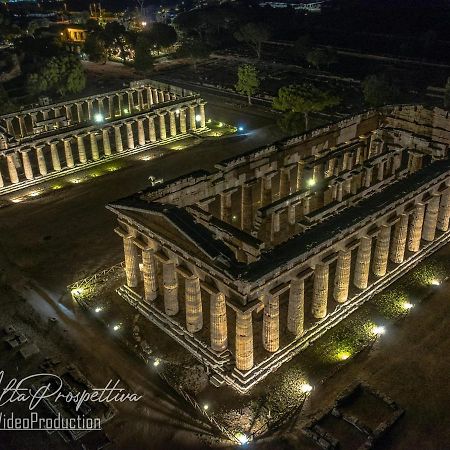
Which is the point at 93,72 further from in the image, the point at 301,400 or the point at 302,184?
the point at 301,400

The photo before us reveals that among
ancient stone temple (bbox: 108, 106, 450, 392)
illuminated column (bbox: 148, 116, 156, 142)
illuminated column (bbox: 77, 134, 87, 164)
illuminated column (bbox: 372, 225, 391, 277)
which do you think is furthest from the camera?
illuminated column (bbox: 148, 116, 156, 142)

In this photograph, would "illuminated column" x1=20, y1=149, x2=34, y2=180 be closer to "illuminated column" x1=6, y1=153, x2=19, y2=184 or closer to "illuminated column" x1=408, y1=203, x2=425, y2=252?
"illuminated column" x1=6, y1=153, x2=19, y2=184

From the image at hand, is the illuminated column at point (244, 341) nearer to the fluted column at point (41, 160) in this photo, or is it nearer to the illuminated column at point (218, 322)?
the illuminated column at point (218, 322)

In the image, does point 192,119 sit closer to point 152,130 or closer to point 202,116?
point 202,116

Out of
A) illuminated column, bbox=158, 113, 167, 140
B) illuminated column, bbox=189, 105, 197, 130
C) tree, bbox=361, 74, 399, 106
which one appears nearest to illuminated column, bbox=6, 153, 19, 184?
illuminated column, bbox=158, 113, 167, 140

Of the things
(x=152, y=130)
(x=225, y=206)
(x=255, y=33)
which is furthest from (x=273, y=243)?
(x=255, y=33)

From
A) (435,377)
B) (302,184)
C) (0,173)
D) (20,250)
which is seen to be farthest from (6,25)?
(435,377)

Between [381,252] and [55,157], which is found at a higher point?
[381,252]
